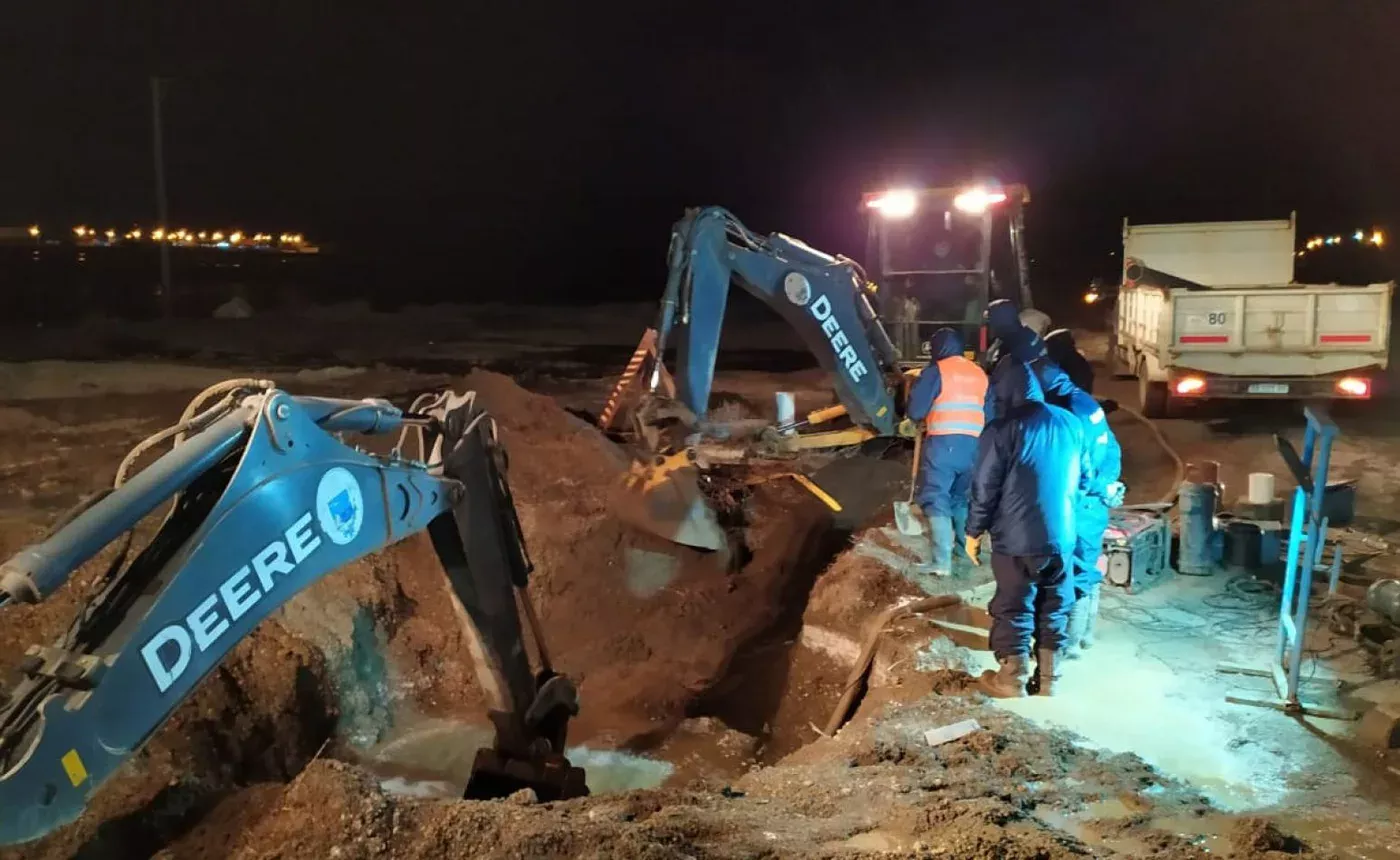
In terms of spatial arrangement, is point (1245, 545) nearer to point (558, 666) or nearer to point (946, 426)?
point (946, 426)

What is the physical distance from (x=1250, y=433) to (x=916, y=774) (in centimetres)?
1093

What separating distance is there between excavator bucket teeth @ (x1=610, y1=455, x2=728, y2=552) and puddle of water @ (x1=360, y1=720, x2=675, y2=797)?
1992 millimetres

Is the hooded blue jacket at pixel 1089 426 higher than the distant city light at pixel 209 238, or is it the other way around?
the distant city light at pixel 209 238

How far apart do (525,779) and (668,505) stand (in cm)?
362

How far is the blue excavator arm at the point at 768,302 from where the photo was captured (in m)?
8.38

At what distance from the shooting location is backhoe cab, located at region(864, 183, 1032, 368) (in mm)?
12070

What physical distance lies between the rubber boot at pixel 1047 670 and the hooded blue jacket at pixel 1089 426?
914 millimetres

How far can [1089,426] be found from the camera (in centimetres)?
609

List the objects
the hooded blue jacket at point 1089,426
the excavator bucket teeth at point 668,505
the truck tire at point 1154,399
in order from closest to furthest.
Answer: the hooded blue jacket at point 1089,426
the excavator bucket teeth at point 668,505
the truck tire at point 1154,399

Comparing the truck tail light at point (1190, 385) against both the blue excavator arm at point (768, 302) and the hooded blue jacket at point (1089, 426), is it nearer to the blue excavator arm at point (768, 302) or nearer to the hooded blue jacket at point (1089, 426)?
Result: the blue excavator arm at point (768, 302)

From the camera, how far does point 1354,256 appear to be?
5444cm

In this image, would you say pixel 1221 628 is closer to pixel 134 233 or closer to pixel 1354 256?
pixel 1354 256

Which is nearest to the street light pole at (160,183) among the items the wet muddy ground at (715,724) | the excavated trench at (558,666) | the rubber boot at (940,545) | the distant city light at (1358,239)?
the wet muddy ground at (715,724)

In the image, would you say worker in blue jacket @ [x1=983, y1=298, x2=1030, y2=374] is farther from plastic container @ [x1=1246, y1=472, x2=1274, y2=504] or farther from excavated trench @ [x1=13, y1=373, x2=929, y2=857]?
plastic container @ [x1=1246, y1=472, x2=1274, y2=504]
